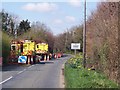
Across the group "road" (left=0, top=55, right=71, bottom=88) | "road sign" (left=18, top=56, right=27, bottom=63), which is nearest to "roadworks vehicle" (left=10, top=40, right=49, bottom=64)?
"road sign" (left=18, top=56, right=27, bottom=63)

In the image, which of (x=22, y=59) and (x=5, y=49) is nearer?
(x=5, y=49)

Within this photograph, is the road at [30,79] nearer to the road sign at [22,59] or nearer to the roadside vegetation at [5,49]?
the roadside vegetation at [5,49]

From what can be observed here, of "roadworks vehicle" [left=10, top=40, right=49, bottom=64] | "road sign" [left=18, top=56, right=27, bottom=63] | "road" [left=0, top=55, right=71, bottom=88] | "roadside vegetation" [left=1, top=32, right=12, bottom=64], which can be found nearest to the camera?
"road" [left=0, top=55, right=71, bottom=88]

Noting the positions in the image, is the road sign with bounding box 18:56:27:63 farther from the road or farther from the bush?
the road

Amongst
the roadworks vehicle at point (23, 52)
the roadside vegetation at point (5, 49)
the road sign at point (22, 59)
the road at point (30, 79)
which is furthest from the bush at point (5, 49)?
the road at point (30, 79)

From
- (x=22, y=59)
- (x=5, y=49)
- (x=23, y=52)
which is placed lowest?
(x=22, y=59)

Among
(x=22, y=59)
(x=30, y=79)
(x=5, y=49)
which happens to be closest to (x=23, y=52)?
(x=22, y=59)

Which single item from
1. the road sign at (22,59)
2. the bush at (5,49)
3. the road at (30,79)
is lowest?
the road at (30,79)

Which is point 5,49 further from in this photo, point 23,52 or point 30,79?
point 30,79

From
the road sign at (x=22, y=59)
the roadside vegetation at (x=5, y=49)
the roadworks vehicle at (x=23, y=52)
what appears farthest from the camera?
the roadworks vehicle at (x=23, y=52)

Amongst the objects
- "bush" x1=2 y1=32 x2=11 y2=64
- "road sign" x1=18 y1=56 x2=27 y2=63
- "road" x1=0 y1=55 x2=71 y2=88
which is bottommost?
"road" x1=0 y1=55 x2=71 y2=88

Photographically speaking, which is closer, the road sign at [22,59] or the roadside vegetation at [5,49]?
the roadside vegetation at [5,49]

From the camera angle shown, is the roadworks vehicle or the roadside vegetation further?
the roadworks vehicle

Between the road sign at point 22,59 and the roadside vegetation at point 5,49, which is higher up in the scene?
the roadside vegetation at point 5,49
